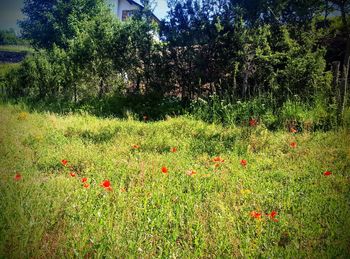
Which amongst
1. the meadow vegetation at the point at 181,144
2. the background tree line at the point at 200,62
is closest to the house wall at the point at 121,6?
the meadow vegetation at the point at 181,144

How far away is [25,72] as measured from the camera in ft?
41.3

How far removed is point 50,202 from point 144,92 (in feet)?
27.0

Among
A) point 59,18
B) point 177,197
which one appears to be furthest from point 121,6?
point 177,197

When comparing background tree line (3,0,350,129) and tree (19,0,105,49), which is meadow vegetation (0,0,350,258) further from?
tree (19,0,105,49)

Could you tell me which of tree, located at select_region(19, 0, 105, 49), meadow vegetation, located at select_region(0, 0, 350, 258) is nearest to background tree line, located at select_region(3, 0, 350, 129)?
meadow vegetation, located at select_region(0, 0, 350, 258)

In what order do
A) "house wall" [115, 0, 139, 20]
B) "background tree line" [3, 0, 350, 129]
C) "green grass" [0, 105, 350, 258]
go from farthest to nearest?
"house wall" [115, 0, 139, 20] → "background tree line" [3, 0, 350, 129] → "green grass" [0, 105, 350, 258]

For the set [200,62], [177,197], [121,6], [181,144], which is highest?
[121,6]

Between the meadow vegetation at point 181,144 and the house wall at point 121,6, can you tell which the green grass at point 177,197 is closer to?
the meadow vegetation at point 181,144

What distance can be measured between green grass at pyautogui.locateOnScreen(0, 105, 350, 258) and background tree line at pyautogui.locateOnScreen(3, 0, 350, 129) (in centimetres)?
283

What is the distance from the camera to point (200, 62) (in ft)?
32.9

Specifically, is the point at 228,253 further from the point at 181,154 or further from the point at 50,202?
the point at 181,154

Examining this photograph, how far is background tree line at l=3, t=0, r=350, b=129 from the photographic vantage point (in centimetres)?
861

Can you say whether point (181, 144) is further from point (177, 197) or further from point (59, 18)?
point (59, 18)

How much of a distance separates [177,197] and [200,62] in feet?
23.7
